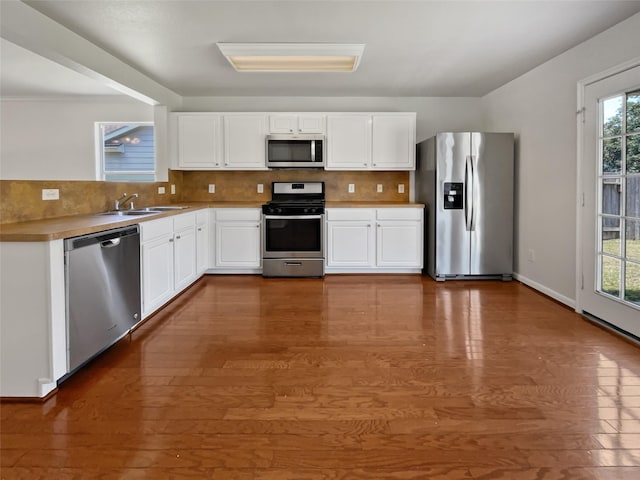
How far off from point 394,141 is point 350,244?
1367 millimetres

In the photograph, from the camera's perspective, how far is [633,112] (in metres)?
3.09

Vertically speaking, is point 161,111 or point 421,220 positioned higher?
point 161,111

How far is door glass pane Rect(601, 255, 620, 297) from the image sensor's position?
331 cm

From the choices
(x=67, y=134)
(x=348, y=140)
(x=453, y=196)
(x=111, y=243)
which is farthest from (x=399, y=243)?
(x=67, y=134)

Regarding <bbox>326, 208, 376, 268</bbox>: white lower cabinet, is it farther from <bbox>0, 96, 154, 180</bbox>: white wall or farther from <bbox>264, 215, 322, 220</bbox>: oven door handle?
<bbox>0, 96, 154, 180</bbox>: white wall

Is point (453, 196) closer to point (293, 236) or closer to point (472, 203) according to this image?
point (472, 203)

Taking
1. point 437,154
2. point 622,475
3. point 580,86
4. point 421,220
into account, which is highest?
point 580,86

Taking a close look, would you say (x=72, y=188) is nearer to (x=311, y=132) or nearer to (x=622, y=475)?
(x=311, y=132)

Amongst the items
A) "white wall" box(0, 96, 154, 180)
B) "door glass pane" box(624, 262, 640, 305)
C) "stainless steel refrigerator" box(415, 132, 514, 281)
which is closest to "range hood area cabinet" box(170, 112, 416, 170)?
"stainless steel refrigerator" box(415, 132, 514, 281)

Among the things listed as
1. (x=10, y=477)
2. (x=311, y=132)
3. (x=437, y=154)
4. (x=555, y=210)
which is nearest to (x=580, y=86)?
(x=555, y=210)

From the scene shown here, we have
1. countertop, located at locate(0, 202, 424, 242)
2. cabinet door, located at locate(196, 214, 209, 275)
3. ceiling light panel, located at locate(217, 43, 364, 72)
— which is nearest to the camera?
countertop, located at locate(0, 202, 424, 242)

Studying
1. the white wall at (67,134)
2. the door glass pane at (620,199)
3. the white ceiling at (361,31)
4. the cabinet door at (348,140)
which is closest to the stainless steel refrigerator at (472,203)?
the white ceiling at (361,31)

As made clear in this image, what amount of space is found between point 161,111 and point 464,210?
12.1 ft

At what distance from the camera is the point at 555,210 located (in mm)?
4195
